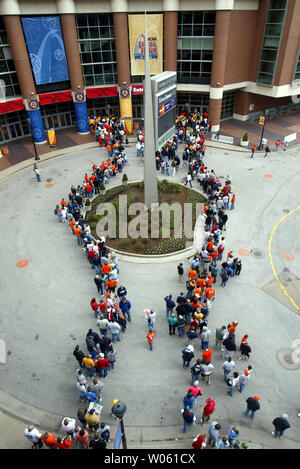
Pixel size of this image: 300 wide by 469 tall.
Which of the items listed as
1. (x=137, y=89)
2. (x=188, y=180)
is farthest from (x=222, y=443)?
(x=137, y=89)

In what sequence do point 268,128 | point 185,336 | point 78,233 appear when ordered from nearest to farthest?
point 185,336 → point 78,233 → point 268,128

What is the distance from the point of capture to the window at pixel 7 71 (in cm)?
2844

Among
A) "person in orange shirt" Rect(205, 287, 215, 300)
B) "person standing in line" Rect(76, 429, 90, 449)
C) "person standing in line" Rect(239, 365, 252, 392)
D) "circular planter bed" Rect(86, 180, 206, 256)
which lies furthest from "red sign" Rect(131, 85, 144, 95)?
"person standing in line" Rect(76, 429, 90, 449)

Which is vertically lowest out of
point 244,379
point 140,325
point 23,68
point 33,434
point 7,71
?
point 140,325

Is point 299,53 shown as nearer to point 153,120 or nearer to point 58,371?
point 153,120

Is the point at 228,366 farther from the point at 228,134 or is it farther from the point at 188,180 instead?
the point at 228,134

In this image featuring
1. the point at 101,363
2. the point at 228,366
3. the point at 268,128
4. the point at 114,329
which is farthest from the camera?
the point at 268,128

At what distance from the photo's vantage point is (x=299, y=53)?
3181 cm

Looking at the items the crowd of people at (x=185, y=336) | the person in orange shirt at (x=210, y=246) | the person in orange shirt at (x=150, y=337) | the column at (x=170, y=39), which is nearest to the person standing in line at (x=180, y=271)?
the crowd of people at (x=185, y=336)

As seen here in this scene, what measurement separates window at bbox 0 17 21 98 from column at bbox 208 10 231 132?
19.0 m

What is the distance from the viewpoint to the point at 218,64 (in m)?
32.0

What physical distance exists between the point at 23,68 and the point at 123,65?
953cm

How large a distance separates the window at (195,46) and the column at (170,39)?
828 millimetres

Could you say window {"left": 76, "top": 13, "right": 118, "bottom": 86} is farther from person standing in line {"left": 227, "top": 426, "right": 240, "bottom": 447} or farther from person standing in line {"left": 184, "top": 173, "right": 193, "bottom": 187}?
person standing in line {"left": 227, "top": 426, "right": 240, "bottom": 447}
